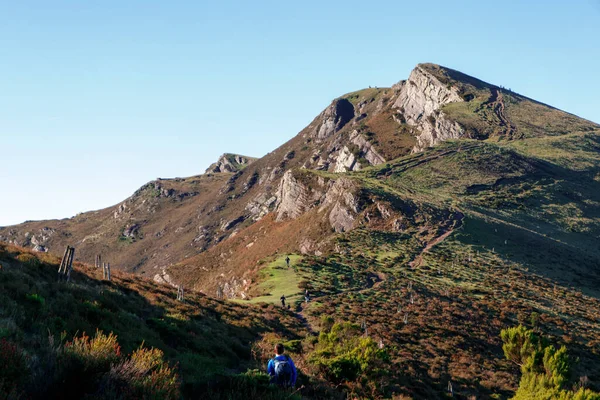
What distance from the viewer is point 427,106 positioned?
5758 inches

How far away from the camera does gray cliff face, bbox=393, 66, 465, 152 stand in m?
121

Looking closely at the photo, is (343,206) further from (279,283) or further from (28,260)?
(28,260)

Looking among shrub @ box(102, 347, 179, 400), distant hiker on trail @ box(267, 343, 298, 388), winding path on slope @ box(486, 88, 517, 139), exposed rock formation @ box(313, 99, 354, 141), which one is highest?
exposed rock formation @ box(313, 99, 354, 141)

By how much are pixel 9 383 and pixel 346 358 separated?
12.5 meters

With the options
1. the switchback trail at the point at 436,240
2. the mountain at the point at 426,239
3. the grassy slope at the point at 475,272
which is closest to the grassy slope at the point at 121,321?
the mountain at the point at 426,239

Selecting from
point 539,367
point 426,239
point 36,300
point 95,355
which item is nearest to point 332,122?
point 426,239

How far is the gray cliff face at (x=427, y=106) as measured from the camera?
12069cm

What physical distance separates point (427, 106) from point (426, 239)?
320 feet

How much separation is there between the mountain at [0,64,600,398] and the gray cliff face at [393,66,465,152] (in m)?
0.56

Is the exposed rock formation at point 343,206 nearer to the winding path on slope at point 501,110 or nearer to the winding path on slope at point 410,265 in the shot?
the winding path on slope at point 410,265

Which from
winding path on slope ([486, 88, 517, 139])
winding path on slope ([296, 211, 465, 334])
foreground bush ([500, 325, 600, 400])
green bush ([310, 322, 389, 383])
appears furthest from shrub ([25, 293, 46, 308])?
winding path on slope ([486, 88, 517, 139])

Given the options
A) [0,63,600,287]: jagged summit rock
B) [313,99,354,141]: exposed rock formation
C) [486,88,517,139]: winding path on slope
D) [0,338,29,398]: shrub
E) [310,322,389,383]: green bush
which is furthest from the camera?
[313,99,354,141]: exposed rock formation

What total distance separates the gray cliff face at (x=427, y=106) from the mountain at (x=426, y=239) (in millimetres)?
557

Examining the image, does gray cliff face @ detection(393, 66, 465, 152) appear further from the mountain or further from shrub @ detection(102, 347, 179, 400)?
shrub @ detection(102, 347, 179, 400)
